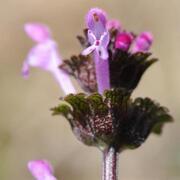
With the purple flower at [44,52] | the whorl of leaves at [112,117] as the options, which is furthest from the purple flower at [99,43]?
the purple flower at [44,52]

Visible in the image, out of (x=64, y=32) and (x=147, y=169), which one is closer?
(x=147, y=169)

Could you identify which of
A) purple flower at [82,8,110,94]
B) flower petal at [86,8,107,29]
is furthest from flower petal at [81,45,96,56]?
flower petal at [86,8,107,29]

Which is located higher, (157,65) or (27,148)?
(157,65)

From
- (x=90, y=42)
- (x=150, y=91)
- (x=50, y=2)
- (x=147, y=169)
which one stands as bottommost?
(x=90, y=42)

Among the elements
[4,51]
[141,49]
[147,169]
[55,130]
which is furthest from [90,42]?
[4,51]

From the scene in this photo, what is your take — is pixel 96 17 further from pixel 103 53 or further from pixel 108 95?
pixel 108 95

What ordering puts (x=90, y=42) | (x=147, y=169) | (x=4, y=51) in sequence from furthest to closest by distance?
(x=4, y=51) → (x=147, y=169) → (x=90, y=42)

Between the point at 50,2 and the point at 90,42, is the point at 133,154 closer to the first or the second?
the point at 50,2
